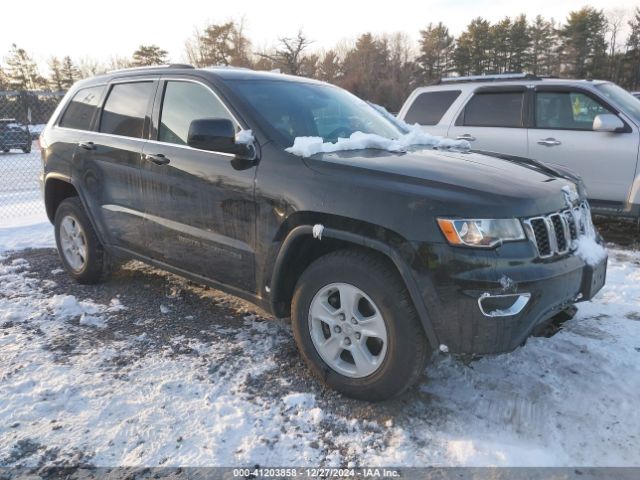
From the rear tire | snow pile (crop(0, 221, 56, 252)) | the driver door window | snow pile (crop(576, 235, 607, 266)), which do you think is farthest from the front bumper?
snow pile (crop(0, 221, 56, 252))

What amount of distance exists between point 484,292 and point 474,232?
28 centimetres

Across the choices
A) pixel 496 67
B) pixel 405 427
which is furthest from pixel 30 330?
pixel 496 67

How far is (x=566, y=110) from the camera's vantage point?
6.38m

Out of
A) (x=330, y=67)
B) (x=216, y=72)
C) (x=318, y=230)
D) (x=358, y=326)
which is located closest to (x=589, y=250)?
(x=358, y=326)

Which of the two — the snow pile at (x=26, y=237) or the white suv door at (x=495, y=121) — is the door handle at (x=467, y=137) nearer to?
the white suv door at (x=495, y=121)

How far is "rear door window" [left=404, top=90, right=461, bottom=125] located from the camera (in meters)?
7.29

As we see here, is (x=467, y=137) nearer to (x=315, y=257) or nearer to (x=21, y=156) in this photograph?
(x=315, y=257)

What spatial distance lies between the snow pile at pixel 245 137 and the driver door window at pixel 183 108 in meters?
0.32

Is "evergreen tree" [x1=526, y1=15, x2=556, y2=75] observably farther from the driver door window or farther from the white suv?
the driver door window

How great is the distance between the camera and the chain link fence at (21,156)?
346 inches

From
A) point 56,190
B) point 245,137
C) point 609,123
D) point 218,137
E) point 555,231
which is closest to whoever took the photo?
point 555,231

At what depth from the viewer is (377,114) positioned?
4.19 m

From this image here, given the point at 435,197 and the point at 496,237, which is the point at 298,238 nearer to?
the point at 435,197

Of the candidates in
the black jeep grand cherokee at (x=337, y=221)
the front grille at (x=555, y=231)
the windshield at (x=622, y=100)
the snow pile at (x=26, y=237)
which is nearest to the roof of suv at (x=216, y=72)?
the black jeep grand cherokee at (x=337, y=221)
